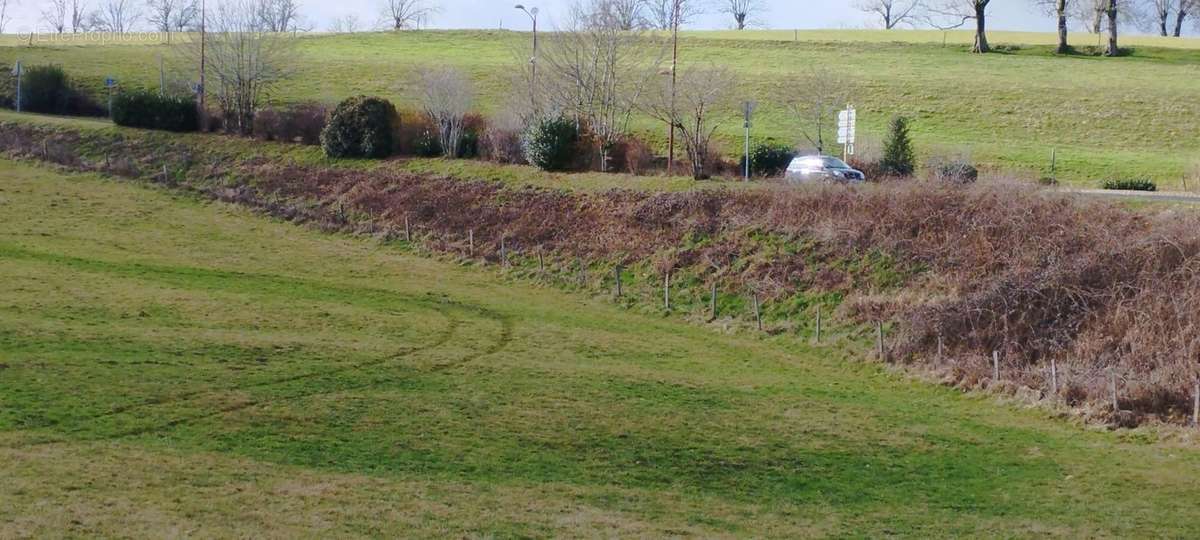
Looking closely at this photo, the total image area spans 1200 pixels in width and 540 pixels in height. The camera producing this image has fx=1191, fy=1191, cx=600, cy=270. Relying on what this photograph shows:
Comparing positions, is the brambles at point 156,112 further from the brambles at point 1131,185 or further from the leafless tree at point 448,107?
the brambles at point 1131,185

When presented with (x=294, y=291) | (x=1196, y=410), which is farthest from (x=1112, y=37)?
(x=294, y=291)

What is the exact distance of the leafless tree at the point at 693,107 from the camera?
164 feet

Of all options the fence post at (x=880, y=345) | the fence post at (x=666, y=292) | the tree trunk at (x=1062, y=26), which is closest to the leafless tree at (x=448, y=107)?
the fence post at (x=666, y=292)

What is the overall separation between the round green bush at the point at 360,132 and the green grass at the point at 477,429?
1878 centimetres

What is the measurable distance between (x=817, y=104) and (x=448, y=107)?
19.9 metres

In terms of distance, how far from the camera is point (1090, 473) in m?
22.8

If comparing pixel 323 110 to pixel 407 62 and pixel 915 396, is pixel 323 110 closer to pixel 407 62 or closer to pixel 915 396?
pixel 407 62

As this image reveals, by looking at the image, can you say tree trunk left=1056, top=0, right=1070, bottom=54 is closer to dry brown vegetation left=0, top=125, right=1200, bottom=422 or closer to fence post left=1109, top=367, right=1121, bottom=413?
dry brown vegetation left=0, top=125, right=1200, bottom=422

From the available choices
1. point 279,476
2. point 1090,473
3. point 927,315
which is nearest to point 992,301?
point 927,315

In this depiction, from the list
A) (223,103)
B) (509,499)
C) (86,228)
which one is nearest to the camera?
(509,499)

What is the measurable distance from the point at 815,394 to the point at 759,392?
1382 millimetres

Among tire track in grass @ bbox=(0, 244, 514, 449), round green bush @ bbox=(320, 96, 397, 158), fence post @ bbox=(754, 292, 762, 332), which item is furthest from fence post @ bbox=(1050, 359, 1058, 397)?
round green bush @ bbox=(320, 96, 397, 158)

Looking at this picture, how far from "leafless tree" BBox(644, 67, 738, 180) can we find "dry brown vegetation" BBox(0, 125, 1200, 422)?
5428mm

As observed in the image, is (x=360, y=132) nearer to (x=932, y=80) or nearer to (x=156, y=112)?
(x=156, y=112)
